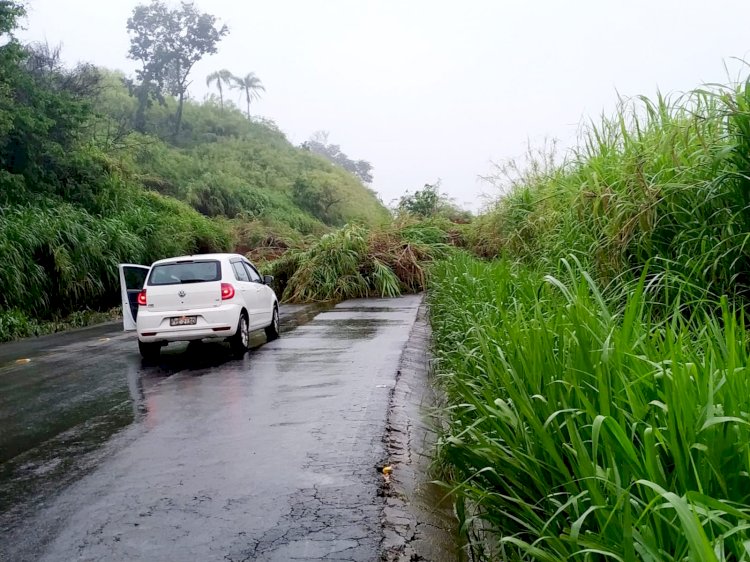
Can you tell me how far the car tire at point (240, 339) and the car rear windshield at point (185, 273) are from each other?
2.62ft

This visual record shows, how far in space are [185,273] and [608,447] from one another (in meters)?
10.1

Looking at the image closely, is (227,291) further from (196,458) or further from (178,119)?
(178,119)

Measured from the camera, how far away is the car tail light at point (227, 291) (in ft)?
39.7

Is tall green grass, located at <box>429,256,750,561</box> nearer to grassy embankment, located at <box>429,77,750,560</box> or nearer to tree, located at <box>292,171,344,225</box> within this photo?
grassy embankment, located at <box>429,77,750,560</box>

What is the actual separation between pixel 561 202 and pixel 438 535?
234 inches

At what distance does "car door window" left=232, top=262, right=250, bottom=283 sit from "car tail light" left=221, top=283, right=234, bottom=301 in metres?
0.46

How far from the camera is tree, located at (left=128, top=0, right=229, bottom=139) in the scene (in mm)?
63344

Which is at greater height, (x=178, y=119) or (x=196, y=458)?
(x=178, y=119)

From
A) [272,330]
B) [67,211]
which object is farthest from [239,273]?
[67,211]

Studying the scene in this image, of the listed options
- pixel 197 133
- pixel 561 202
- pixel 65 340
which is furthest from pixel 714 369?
pixel 197 133

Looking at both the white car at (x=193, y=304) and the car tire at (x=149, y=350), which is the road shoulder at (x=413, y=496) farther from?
the car tire at (x=149, y=350)

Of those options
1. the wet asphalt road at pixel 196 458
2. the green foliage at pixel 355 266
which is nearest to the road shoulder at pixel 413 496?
the wet asphalt road at pixel 196 458

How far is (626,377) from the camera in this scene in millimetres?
3770

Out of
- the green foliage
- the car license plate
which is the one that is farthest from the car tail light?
the green foliage
